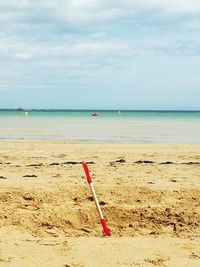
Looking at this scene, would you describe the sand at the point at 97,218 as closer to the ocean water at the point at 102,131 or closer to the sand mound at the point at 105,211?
the sand mound at the point at 105,211

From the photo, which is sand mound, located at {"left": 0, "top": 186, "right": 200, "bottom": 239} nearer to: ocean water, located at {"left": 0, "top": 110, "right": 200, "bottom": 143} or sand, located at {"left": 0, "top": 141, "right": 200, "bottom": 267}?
sand, located at {"left": 0, "top": 141, "right": 200, "bottom": 267}

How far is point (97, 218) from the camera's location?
941 cm

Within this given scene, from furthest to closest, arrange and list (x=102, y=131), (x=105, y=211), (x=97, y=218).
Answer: (x=102, y=131)
(x=105, y=211)
(x=97, y=218)

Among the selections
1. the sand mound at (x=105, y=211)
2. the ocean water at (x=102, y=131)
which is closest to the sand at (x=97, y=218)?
the sand mound at (x=105, y=211)

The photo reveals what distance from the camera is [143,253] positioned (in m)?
7.42

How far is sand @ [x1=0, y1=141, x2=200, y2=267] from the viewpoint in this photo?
23.8 feet

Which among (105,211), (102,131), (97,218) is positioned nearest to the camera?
(97,218)

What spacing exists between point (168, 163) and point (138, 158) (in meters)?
2.02

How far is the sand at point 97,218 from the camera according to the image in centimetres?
726

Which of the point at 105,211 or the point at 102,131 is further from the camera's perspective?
the point at 102,131

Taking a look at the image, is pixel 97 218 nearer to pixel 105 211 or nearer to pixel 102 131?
pixel 105 211

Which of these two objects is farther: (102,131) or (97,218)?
(102,131)

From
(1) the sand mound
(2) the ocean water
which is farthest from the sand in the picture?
(2) the ocean water

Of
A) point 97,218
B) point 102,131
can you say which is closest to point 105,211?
point 97,218
